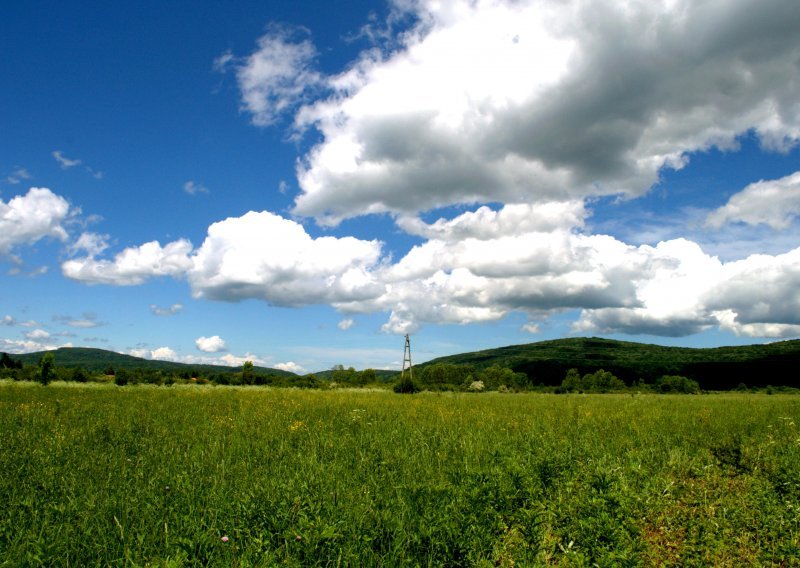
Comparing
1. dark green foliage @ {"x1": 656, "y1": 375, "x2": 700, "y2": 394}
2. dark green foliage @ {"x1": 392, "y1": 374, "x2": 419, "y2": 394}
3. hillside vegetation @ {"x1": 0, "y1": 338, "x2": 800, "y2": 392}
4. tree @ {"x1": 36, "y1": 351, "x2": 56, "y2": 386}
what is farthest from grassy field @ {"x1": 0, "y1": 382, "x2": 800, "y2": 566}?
dark green foliage @ {"x1": 656, "y1": 375, "x2": 700, "y2": 394}

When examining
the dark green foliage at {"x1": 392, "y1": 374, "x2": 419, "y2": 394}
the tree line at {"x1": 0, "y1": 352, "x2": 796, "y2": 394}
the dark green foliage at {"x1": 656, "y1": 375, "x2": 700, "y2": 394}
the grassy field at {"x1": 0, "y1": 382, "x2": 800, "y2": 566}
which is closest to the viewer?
the grassy field at {"x1": 0, "y1": 382, "x2": 800, "y2": 566}

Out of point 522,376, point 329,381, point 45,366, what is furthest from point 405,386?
point 522,376

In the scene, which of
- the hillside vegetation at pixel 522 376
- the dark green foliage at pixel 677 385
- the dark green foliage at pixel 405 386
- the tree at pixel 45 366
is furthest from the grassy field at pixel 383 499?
the dark green foliage at pixel 677 385

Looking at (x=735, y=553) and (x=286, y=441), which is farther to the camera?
(x=286, y=441)

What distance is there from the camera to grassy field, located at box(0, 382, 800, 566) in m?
4.07

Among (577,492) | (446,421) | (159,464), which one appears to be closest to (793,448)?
(577,492)

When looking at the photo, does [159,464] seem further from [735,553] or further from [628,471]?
[735,553]

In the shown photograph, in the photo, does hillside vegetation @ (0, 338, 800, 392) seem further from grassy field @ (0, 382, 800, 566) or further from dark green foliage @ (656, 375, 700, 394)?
grassy field @ (0, 382, 800, 566)

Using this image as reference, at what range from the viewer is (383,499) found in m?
5.25

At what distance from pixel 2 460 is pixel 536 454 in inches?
325

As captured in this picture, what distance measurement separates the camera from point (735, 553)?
16.4ft

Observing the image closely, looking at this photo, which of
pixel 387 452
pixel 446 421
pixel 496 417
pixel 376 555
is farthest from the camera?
pixel 496 417

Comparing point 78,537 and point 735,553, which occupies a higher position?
point 78,537

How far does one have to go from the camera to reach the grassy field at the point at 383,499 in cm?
407
